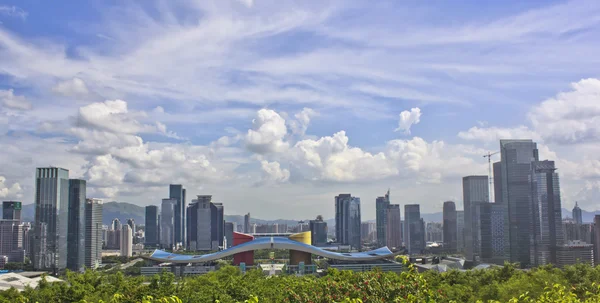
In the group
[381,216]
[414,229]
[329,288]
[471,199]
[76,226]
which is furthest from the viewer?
[381,216]

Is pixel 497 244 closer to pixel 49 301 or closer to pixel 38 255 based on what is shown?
pixel 38 255

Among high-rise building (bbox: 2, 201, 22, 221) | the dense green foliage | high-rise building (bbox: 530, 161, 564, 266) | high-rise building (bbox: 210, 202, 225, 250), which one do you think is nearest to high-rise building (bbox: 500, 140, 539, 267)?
high-rise building (bbox: 530, 161, 564, 266)

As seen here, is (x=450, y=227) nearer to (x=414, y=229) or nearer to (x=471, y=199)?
(x=414, y=229)

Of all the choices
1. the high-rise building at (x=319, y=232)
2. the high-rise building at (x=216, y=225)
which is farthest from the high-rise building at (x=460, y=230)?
the high-rise building at (x=216, y=225)

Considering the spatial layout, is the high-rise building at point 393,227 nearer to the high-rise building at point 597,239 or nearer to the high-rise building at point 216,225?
the high-rise building at point 216,225

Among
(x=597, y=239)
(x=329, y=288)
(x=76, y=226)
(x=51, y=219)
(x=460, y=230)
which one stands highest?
(x=51, y=219)

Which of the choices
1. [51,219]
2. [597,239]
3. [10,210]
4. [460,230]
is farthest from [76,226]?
[460,230]
